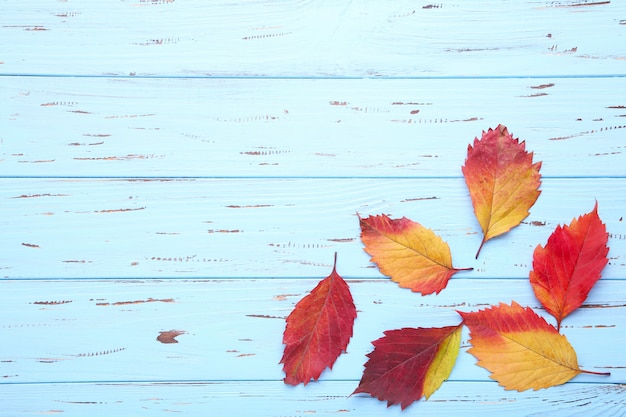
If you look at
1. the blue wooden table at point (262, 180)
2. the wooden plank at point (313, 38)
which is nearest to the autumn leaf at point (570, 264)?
the blue wooden table at point (262, 180)

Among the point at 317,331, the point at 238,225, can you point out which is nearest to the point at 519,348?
the point at 317,331

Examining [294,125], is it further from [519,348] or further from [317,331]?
[519,348]

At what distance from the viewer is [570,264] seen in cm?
59

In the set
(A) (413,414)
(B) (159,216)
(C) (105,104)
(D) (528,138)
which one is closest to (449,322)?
(A) (413,414)

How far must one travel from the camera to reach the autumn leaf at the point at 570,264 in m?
0.59

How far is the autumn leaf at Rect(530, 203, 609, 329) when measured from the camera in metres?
0.59

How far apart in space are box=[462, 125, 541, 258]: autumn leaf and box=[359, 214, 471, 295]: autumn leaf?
1.9 inches

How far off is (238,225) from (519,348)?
0.99ft

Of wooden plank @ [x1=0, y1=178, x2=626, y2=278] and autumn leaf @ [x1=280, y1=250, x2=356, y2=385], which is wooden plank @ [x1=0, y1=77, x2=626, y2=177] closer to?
wooden plank @ [x1=0, y1=178, x2=626, y2=278]

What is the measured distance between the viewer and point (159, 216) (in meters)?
0.62

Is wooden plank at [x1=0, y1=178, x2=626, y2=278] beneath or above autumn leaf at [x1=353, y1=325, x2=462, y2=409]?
above

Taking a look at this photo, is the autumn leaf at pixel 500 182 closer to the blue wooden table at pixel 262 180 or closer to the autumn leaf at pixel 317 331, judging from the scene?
the blue wooden table at pixel 262 180

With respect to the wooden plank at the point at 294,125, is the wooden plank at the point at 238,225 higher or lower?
lower

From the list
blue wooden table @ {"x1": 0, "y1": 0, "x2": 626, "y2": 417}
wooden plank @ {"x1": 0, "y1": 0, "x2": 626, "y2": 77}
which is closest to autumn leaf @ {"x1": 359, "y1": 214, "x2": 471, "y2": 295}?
blue wooden table @ {"x1": 0, "y1": 0, "x2": 626, "y2": 417}
